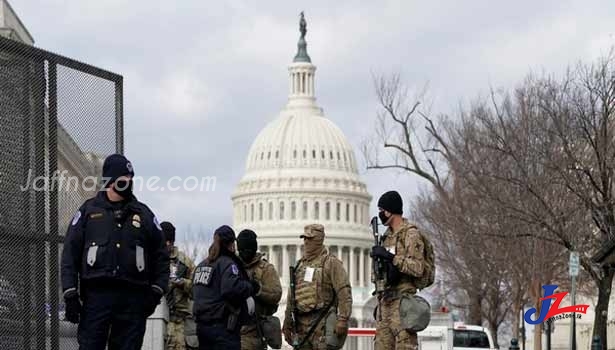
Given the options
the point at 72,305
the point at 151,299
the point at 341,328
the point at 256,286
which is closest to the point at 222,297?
the point at 256,286

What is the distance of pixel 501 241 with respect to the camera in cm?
4831

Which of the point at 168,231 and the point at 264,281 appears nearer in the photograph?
the point at 264,281

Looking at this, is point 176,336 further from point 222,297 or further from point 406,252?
point 406,252

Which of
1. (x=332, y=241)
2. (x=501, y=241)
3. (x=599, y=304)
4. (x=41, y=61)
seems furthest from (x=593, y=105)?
(x=332, y=241)

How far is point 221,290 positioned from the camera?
1216 cm

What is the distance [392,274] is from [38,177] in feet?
9.46

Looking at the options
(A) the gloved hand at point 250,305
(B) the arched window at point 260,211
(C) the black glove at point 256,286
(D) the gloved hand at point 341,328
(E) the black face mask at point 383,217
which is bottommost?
(D) the gloved hand at point 341,328

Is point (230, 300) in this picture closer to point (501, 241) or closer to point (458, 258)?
point (501, 241)

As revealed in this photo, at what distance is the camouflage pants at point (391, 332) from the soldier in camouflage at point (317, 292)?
1237mm

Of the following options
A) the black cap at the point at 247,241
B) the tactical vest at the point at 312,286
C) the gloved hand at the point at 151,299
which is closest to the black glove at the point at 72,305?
the gloved hand at the point at 151,299

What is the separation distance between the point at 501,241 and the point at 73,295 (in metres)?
39.9

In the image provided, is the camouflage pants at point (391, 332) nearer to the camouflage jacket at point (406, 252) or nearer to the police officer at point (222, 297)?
the camouflage jacket at point (406, 252)

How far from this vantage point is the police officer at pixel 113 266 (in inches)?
364

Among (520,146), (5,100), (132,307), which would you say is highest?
(520,146)
